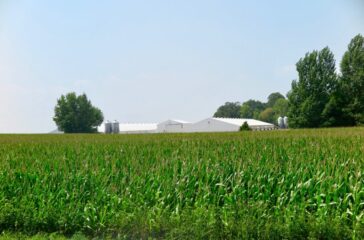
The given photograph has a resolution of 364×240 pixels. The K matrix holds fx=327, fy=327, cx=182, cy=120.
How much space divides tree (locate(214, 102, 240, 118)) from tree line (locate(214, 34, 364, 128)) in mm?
81224

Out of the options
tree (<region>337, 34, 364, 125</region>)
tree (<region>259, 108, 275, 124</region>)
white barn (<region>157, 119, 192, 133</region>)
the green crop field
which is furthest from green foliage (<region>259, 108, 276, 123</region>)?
the green crop field

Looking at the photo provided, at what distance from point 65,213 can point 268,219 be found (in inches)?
159

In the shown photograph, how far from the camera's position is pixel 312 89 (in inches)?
2399

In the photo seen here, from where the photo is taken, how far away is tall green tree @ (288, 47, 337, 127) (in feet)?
191

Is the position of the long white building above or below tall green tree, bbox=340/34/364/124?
below

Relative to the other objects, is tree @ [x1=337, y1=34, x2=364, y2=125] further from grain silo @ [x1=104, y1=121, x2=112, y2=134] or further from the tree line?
grain silo @ [x1=104, y1=121, x2=112, y2=134]

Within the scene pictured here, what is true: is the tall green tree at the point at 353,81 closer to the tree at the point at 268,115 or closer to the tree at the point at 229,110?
the tree at the point at 268,115

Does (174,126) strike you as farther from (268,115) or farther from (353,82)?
(268,115)

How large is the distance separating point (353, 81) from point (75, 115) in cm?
7242

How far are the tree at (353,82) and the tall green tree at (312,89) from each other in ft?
7.17

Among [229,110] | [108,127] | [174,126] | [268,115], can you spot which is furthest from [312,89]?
[229,110]

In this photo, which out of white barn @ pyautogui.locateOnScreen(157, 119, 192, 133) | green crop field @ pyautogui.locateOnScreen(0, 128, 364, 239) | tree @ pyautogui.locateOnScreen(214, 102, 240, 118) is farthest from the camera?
tree @ pyautogui.locateOnScreen(214, 102, 240, 118)

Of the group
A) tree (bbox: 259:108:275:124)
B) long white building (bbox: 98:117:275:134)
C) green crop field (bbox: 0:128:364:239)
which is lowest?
green crop field (bbox: 0:128:364:239)

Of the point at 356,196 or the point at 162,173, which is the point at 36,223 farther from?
the point at 356,196
